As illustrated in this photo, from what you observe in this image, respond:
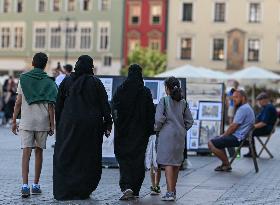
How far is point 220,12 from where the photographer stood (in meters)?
63.9

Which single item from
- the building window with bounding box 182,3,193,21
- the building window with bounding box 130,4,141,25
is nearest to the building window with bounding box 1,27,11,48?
the building window with bounding box 130,4,141,25

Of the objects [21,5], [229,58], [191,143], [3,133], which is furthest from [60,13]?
[191,143]

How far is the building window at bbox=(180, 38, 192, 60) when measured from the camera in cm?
6450

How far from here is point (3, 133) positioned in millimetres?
25031

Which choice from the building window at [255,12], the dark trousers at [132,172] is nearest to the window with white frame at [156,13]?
the building window at [255,12]

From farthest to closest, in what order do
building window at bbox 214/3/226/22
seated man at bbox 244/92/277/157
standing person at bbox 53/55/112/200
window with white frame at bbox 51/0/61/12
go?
window with white frame at bbox 51/0/61/12, building window at bbox 214/3/226/22, seated man at bbox 244/92/277/157, standing person at bbox 53/55/112/200

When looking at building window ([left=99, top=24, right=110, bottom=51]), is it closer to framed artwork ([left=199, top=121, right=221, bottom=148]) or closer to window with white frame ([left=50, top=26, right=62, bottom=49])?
window with white frame ([left=50, top=26, right=62, bottom=49])

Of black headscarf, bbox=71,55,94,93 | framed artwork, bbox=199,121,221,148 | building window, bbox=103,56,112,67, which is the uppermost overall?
building window, bbox=103,56,112,67

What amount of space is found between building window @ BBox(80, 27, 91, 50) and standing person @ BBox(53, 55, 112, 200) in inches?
2261

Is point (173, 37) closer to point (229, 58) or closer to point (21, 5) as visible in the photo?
point (229, 58)

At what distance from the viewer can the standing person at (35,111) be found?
Answer: 10336 mm

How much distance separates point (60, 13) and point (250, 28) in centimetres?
1677

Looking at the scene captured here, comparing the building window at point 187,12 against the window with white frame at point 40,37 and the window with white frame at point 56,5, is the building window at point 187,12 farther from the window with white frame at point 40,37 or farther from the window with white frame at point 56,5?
the window with white frame at point 40,37

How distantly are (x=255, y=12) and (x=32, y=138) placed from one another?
5440cm
